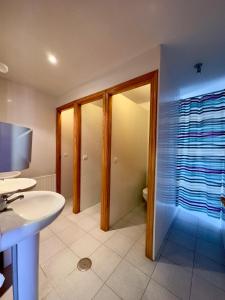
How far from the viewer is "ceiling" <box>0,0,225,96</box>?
98 centimetres

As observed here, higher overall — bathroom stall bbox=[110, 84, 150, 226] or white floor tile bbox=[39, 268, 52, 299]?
bathroom stall bbox=[110, 84, 150, 226]

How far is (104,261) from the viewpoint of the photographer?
1429 mm

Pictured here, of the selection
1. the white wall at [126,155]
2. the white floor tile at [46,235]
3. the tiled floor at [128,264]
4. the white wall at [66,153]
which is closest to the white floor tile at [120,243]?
the tiled floor at [128,264]

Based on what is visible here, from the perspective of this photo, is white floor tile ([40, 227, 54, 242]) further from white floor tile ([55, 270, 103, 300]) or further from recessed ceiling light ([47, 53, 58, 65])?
recessed ceiling light ([47, 53, 58, 65])

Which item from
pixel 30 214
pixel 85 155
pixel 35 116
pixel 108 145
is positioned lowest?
pixel 30 214

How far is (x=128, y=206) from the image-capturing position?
2475 mm

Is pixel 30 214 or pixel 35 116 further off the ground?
pixel 35 116

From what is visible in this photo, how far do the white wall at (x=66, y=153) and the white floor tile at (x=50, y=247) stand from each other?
121cm

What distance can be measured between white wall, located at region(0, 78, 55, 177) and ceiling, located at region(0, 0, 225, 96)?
0.57 m

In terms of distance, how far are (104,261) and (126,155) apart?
1.50 metres

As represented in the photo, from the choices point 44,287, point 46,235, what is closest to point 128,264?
point 44,287

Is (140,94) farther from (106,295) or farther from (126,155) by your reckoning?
(106,295)

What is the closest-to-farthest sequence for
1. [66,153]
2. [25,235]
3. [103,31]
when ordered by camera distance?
[25,235]
[103,31]
[66,153]

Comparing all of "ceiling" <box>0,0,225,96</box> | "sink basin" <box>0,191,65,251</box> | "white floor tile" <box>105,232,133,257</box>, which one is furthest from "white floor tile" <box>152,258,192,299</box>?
"ceiling" <box>0,0,225,96</box>
